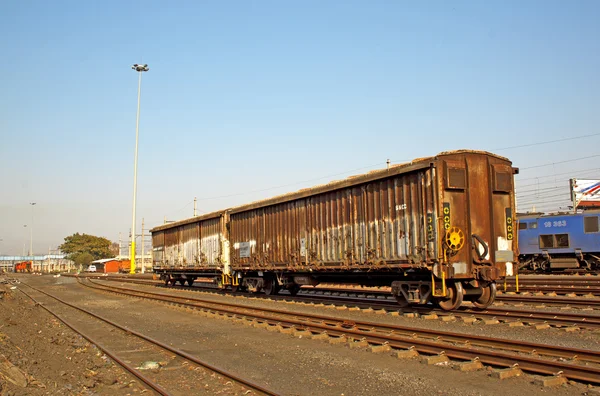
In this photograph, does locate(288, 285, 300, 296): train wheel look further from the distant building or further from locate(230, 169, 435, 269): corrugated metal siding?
the distant building

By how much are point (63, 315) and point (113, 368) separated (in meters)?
9.81

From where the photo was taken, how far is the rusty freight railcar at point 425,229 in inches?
475

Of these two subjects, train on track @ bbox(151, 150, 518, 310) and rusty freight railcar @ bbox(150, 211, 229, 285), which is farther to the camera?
rusty freight railcar @ bbox(150, 211, 229, 285)

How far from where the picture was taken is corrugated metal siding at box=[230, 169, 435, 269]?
1255 cm

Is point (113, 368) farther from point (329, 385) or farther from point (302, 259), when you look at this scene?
point (302, 259)

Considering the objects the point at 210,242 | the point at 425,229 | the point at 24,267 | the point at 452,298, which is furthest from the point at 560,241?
the point at 24,267

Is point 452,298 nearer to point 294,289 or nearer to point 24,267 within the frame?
point 294,289

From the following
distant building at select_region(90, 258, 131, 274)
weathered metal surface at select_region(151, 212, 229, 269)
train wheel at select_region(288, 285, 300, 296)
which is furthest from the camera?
distant building at select_region(90, 258, 131, 274)

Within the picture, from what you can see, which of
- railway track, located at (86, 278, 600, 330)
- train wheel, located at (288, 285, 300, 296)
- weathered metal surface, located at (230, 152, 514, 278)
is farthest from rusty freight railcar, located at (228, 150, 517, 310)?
train wheel, located at (288, 285, 300, 296)

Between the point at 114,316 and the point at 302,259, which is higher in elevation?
the point at 302,259

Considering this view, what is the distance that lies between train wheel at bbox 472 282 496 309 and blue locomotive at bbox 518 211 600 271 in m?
17.3

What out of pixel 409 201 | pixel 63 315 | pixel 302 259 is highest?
pixel 409 201

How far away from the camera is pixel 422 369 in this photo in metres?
7.61

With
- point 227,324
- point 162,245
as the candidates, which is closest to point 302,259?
point 227,324
